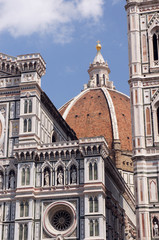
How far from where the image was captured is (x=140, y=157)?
107ft

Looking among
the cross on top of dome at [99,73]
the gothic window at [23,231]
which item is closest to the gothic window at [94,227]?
the gothic window at [23,231]

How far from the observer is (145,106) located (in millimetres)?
34219

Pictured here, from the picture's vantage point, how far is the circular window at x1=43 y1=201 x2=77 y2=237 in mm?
32125

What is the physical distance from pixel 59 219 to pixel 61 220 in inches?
5.8

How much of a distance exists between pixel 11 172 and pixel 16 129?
3.10 metres

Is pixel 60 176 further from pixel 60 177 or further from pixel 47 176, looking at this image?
pixel 47 176

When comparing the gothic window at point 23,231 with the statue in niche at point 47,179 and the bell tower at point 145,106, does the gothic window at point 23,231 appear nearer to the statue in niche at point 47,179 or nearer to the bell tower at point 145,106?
the statue in niche at point 47,179

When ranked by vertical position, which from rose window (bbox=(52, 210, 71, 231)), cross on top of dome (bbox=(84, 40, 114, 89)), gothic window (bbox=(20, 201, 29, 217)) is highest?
cross on top of dome (bbox=(84, 40, 114, 89))

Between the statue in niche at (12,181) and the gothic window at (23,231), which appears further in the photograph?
the statue in niche at (12,181)

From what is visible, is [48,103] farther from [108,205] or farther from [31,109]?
[108,205]

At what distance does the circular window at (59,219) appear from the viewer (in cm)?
3212

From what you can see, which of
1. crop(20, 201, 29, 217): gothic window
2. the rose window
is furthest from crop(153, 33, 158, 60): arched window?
crop(20, 201, 29, 217): gothic window

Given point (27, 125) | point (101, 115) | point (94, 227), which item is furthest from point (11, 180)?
point (101, 115)

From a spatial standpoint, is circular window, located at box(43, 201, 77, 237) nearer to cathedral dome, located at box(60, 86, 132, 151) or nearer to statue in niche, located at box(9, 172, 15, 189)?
statue in niche, located at box(9, 172, 15, 189)
